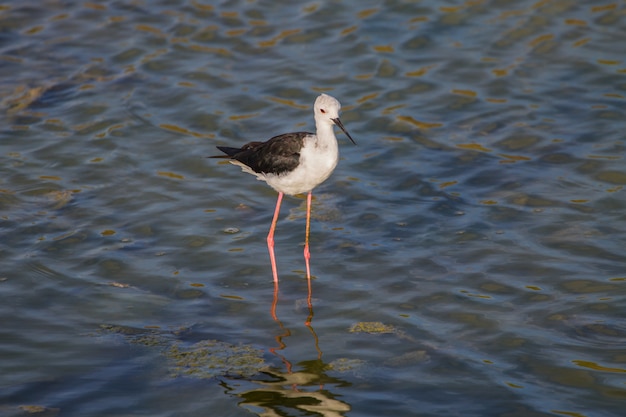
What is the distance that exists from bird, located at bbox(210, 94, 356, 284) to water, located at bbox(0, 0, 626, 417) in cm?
83

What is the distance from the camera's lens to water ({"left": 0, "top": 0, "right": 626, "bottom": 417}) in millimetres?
6992

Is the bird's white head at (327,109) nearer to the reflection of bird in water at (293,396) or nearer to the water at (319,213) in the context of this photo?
the water at (319,213)

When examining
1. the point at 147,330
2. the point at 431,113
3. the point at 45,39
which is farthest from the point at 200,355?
the point at 45,39

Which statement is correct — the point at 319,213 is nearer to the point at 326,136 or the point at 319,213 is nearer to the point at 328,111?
the point at 326,136

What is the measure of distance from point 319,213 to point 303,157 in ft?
5.41

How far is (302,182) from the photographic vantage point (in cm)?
841

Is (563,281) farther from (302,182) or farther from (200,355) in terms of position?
(200,355)

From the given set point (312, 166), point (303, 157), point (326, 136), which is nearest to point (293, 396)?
point (312, 166)

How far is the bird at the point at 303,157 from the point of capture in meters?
8.20

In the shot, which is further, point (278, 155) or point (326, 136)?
point (278, 155)

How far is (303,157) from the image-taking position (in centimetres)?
830

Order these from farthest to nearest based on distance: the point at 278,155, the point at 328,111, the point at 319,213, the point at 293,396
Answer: the point at 319,213 → the point at 278,155 → the point at 328,111 → the point at 293,396

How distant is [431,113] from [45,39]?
6.28 meters

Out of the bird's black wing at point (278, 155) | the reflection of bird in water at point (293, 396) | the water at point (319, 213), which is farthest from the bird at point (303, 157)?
the reflection of bird in water at point (293, 396)
